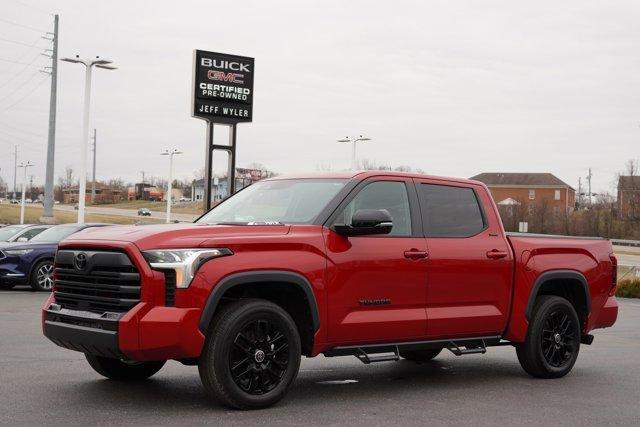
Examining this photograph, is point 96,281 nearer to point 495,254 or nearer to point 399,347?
point 399,347

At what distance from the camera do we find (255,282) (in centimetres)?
676

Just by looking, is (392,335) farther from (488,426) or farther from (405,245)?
(488,426)

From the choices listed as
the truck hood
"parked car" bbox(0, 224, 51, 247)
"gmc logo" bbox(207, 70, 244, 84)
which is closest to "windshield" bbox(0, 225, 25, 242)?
"parked car" bbox(0, 224, 51, 247)

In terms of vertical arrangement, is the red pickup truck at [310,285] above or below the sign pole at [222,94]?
below

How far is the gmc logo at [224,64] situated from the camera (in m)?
28.3

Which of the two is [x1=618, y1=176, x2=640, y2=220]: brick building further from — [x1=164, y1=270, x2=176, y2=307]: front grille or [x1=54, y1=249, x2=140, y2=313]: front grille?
[x1=164, y1=270, x2=176, y2=307]: front grille

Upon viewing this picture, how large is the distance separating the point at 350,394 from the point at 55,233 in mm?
13436

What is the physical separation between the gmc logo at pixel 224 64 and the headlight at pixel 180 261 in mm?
22508

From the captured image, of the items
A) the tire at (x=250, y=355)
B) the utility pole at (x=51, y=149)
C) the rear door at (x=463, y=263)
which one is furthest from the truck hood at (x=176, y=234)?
the utility pole at (x=51, y=149)

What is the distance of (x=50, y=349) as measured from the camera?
999 centimetres

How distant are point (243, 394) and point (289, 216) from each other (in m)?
1.62

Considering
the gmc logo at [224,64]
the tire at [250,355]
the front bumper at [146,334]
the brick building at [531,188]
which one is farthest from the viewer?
the brick building at [531,188]

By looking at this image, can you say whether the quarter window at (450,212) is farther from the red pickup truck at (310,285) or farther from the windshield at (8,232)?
the windshield at (8,232)

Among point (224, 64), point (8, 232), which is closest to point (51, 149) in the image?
point (224, 64)
